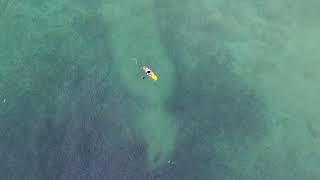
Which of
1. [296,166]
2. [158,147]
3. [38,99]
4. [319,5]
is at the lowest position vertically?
[296,166]

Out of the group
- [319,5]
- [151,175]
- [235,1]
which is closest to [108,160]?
[151,175]

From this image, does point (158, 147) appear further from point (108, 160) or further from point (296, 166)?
point (296, 166)

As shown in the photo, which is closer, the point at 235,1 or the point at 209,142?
the point at 209,142

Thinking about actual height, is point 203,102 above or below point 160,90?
below

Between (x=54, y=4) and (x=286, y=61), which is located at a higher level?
(x=54, y=4)

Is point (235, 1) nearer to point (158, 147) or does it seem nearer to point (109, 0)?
point (109, 0)

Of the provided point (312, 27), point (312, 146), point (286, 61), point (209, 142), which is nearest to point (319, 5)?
point (312, 27)
